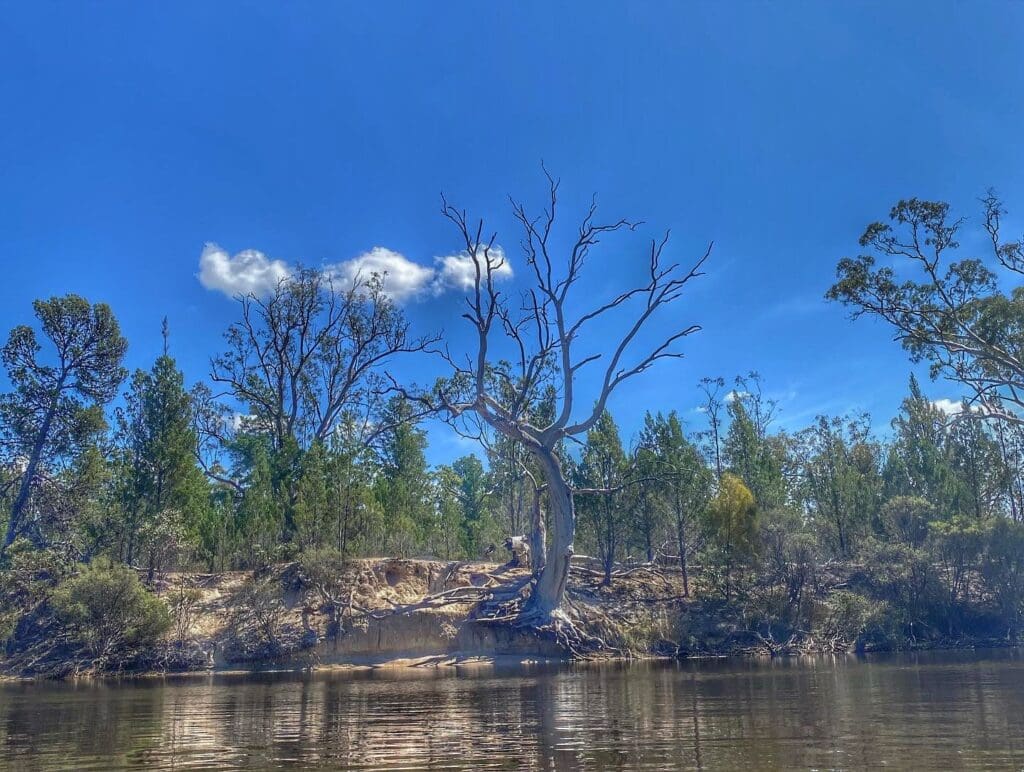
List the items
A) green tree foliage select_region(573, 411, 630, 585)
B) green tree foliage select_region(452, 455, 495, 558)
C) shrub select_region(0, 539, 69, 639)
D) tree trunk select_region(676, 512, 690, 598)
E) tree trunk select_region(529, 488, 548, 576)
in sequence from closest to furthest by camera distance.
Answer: shrub select_region(0, 539, 69, 639)
tree trunk select_region(529, 488, 548, 576)
tree trunk select_region(676, 512, 690, 598)
green tree foliage select_region(573, 411, 630, 585)
green tree foliage select_region(452, 455, 495, 558)

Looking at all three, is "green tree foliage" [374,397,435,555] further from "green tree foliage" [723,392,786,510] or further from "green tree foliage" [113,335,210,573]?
"green tree foliage" [723,392,786,510]

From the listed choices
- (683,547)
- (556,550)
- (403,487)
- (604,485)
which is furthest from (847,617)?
(403,487)

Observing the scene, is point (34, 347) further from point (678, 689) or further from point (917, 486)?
point (917, 486)

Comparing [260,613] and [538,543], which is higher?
[538,543]

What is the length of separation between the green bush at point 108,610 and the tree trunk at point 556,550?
1609 cm

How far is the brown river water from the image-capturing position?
9562 mm

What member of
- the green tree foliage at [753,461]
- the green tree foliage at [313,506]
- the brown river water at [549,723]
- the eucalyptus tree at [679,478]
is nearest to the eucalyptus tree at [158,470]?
the green tree foliage at [313,506]

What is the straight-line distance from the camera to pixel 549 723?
13.1m

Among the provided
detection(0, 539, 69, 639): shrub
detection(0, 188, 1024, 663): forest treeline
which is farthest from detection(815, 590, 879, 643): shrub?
detection(0, 539, 69, 639): shrub

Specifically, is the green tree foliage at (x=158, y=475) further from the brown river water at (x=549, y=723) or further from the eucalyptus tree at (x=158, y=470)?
the brown river water at (x=549, y=723)

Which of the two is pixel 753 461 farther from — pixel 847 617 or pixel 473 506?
pixel 473 506

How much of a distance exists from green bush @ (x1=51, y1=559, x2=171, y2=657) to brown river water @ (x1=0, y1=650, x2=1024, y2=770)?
681 cm

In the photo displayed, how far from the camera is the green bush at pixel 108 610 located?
29.8 m

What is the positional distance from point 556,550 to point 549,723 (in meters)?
21.1
